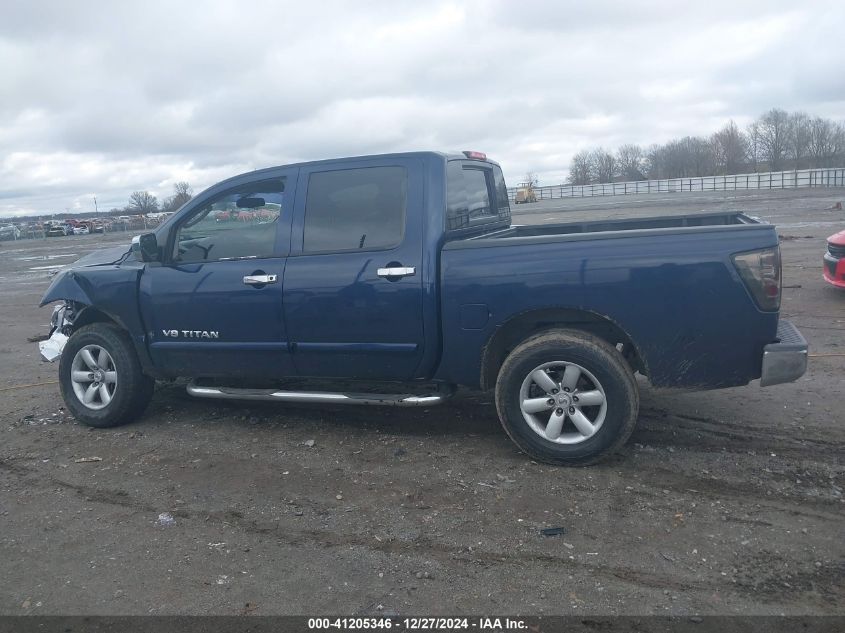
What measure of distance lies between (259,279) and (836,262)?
757 centimetres

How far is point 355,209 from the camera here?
5090 millimetres

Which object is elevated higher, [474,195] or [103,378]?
[474,195]

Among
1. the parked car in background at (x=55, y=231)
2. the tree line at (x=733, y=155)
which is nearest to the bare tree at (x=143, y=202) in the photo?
the parked car in background at (x=55, y=231)

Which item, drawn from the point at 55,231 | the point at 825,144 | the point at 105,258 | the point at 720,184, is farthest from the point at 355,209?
the point at 825,144

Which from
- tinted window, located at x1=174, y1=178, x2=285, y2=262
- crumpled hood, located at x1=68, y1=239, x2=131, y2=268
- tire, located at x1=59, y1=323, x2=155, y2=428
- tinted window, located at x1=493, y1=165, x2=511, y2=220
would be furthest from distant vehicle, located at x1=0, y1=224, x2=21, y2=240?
tinted window, located at x1=493, y1=165, x2=511, y2=220

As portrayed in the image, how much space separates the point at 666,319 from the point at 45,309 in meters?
11.8

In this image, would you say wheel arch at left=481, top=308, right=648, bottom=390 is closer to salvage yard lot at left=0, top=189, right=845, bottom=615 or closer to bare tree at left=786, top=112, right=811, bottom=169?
salvage yard lot at left=0, top=189, right=845, bottom=615

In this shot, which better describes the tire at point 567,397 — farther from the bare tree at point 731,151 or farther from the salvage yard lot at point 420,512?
the bare tree at point 731,151

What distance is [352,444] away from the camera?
519 cm

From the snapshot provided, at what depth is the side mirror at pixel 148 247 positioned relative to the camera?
5488 millimetres

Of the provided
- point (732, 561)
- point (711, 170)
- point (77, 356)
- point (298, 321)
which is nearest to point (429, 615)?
point (732, 561)

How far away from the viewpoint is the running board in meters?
4.89

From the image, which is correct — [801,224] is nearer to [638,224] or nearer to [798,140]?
[638,224]

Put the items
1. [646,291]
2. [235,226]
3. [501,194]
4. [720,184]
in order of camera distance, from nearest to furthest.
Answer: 1. [646,291]
2. [235,226]
3. [501,194]
4. [720,184]
